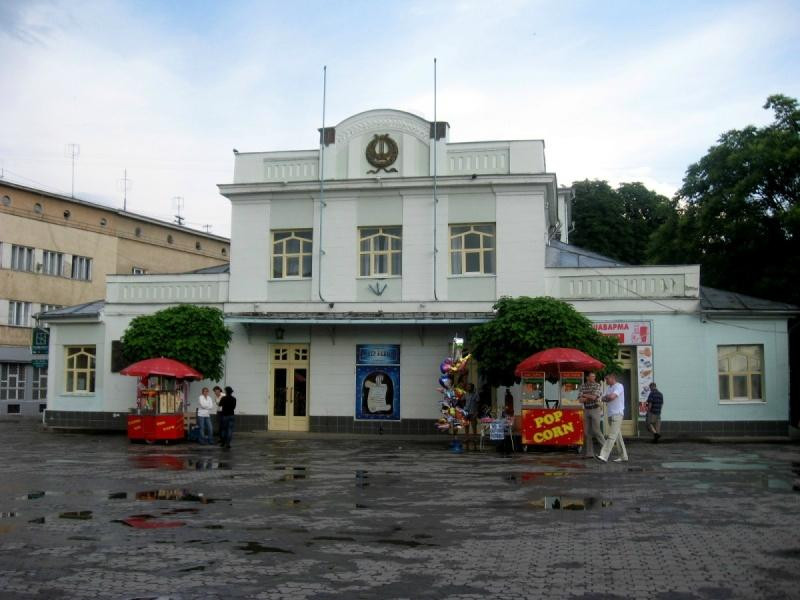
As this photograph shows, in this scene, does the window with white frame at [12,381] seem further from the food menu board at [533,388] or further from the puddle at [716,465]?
the puddle at [716,465]

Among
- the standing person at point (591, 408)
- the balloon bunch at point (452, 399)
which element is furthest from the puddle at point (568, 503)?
the balloon bunch at point (452, 399)

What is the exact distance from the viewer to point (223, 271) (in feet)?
108

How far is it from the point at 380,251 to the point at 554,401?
9.59 metres

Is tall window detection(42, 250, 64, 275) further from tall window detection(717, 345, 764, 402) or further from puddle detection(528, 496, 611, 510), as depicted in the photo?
puddle detection(528, 496, 611, 510)

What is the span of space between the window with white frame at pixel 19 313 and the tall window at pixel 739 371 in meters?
36.6

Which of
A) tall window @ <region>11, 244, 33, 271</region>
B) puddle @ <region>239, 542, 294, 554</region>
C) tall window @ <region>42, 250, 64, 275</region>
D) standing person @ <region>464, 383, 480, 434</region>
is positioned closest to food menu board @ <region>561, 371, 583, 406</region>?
standing person @ <region>464, 383, 480, 434</region>

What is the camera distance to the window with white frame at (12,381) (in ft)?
159

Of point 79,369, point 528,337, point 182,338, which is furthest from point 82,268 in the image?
point 528,337

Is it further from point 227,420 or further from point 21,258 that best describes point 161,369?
point 21,258

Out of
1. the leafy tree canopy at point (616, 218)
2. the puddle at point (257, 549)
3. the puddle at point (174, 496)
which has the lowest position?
the puddle at point (257, 549)

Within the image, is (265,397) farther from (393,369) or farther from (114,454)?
(114,454)

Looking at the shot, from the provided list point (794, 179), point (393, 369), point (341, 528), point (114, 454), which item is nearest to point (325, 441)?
point (393, 369)

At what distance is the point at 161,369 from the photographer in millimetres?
26359

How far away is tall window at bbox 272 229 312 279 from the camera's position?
3090 centimetres
